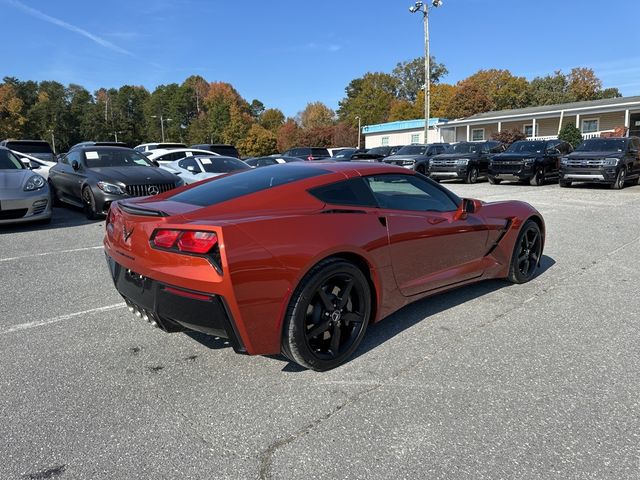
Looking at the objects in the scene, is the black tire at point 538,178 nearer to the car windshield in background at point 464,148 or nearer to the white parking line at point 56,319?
the car windshield in background at point 464,148

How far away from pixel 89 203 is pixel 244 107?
312 ft

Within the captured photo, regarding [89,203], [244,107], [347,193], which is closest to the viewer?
[347,193]

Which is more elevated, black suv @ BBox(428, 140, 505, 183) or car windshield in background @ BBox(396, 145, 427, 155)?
car windshield in background @ BBox(396, 145, 427, 155)

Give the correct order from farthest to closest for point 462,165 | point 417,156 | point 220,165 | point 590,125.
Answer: point 590,125 < point 417,156 < point 462,165 < point 220,165

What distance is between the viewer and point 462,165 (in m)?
18.0

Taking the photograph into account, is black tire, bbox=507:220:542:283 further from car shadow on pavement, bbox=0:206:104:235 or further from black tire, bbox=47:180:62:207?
black tire, bbox=47:180:62:207

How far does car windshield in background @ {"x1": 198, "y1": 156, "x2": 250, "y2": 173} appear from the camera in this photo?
1165 centimetres

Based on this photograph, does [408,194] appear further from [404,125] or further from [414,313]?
[404,125]

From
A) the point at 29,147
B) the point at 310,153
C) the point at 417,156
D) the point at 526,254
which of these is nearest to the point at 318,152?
the point at 310,153

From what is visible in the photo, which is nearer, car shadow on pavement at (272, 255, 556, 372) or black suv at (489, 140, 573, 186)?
car shadow on pavement at (272, 255, 556, 372)

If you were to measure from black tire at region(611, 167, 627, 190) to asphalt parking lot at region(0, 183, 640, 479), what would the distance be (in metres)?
12.4

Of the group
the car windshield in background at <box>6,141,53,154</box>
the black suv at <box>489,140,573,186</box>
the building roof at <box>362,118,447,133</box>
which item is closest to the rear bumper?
the black suv at <box>489,140,573,186</box>

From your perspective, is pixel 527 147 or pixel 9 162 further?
pixel 527 147

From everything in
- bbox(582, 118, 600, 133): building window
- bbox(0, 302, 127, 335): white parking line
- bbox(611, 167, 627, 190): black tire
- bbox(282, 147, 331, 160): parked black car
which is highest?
bbox(582, 118, 600, 133): building window
